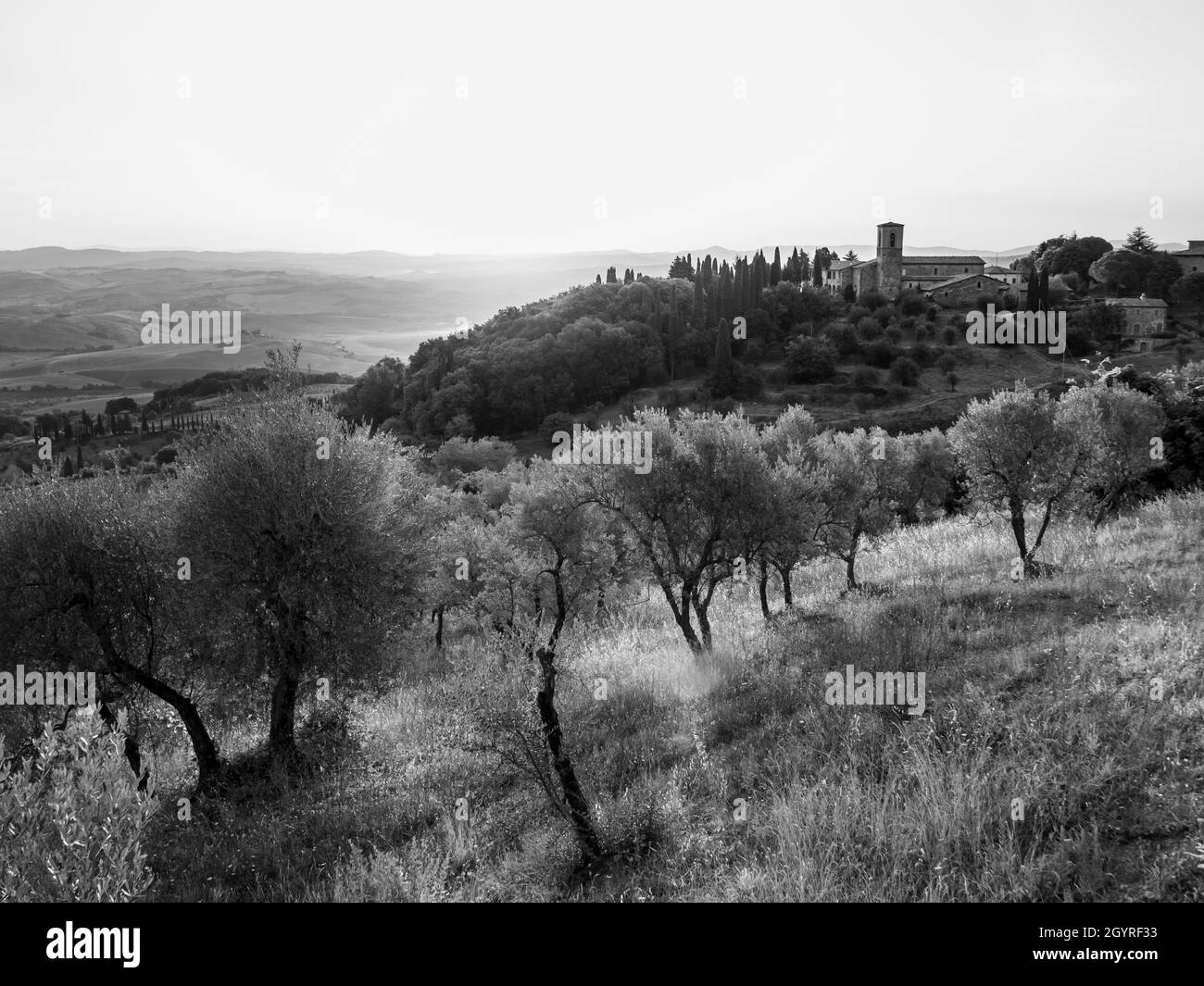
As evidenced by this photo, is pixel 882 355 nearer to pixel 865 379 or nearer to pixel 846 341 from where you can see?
pixel 846 341

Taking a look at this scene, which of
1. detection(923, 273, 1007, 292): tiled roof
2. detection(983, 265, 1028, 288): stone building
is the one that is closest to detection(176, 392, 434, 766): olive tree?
detection(923, 273, 1007, 292): tiled roof

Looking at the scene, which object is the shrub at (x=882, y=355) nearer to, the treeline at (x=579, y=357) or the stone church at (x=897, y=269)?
the treeline at (x=579, y=357)

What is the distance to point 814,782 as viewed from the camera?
9.59 m

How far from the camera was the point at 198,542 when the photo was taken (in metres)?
14.5

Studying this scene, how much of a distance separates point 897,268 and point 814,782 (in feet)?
443

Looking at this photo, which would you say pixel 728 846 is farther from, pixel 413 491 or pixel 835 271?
pixel 835 271

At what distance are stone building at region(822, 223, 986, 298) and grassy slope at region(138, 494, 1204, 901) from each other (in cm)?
12128

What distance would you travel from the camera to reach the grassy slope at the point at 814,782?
7.25 m

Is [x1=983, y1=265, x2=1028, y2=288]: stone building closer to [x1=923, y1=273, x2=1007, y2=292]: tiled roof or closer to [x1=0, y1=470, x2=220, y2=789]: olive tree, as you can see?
[x1=923, y1=273, x2=1007, y2=292]: tiled roof

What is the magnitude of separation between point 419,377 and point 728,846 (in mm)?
110760

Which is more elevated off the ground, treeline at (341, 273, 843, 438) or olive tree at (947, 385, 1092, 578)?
treeline at (341, 273, 843, 438)

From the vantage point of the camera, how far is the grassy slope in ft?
23.8

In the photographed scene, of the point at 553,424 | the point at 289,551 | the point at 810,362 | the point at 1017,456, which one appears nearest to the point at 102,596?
the point at 289,551

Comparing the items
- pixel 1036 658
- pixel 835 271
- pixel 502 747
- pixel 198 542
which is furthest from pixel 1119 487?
pixel 835 271
